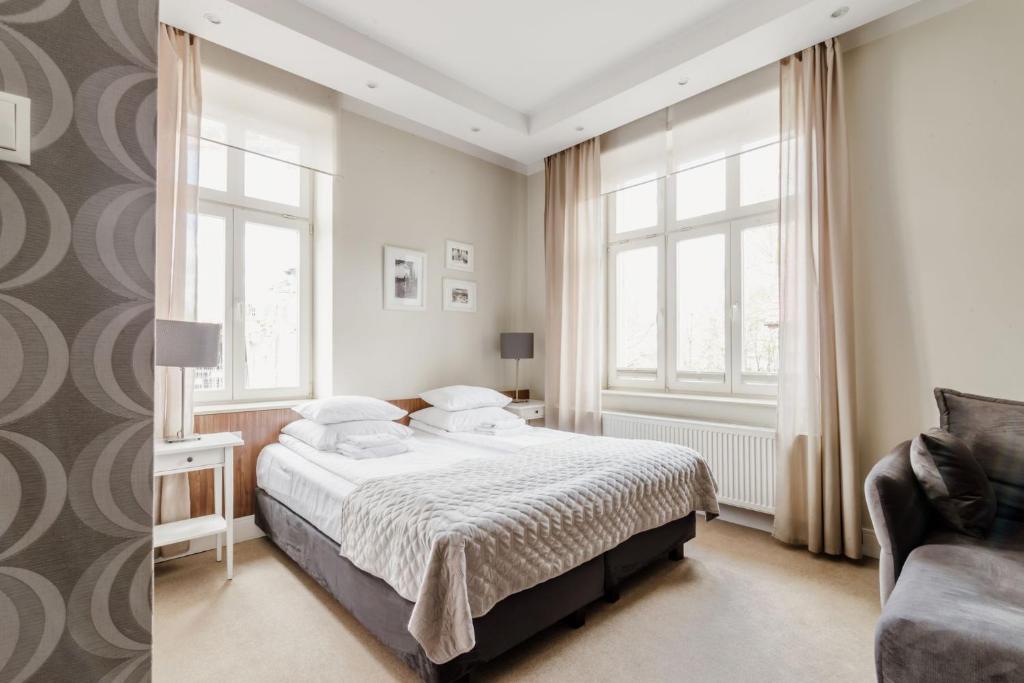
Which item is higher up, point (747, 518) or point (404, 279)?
point (404, 279)

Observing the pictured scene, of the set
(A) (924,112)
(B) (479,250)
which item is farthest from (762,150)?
(B) (479,250)

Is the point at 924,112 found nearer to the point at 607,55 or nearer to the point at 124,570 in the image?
the point at 607,55

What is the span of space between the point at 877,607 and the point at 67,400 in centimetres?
302

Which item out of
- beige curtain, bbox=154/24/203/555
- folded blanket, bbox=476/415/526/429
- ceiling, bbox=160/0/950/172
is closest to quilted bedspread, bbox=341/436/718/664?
folded blanket, bbox=476/415/526/429

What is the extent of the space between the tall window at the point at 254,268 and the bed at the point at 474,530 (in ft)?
2.28

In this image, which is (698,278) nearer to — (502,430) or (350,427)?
(502,430)

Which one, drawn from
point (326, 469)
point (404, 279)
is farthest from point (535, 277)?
point (326, 469)

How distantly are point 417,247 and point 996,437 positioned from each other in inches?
142

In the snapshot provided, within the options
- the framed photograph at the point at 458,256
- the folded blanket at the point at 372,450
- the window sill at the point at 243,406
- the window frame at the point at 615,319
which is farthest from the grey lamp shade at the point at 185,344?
the window frame at the point at 615,319

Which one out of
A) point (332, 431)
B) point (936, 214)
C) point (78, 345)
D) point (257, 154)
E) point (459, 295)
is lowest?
point (332, 431)

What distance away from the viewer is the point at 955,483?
1.74 metres

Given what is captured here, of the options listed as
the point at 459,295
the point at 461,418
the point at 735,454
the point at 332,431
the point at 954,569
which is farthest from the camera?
the point at 459,295

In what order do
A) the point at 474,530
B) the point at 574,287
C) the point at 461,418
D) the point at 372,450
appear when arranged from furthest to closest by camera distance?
the point at 574,287
the point at 461,418
the point at 372,450
the point at 474,530

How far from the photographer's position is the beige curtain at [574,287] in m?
3.95
